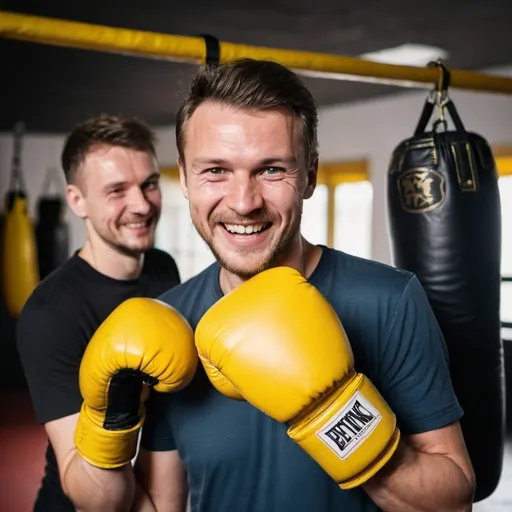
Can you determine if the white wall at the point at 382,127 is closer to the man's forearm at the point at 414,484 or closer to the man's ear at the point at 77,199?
the man's ear at the point at 77,199


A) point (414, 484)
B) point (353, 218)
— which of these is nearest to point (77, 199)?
point (414, 484)

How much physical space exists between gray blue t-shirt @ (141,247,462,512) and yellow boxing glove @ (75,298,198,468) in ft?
0.34

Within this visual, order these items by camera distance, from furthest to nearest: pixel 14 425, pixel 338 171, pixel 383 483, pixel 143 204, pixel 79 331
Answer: pixel 338 171, pixel 14 425, pixel 143 204, pixel 79 331, pixel 383 483

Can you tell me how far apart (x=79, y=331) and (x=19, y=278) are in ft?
11.3

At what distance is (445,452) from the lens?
3.84 ft

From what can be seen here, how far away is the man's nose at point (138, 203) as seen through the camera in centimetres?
195

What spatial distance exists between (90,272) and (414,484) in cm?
112

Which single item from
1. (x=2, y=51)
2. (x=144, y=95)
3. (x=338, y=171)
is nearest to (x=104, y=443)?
(x=2, y=51)

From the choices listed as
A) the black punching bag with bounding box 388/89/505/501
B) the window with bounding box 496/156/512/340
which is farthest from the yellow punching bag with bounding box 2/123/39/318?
the black punching bag with bounding box 388/89/505/501

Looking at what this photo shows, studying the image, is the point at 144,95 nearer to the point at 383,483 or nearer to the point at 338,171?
the point at 338,171

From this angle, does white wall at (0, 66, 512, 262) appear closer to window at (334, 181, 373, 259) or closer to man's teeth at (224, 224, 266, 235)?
window at (334, 181, 373, 259)

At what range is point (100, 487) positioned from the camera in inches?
52.5

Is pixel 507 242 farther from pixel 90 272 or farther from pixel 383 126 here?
pixel 90 272

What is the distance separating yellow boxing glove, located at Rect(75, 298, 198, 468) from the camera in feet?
3.99
